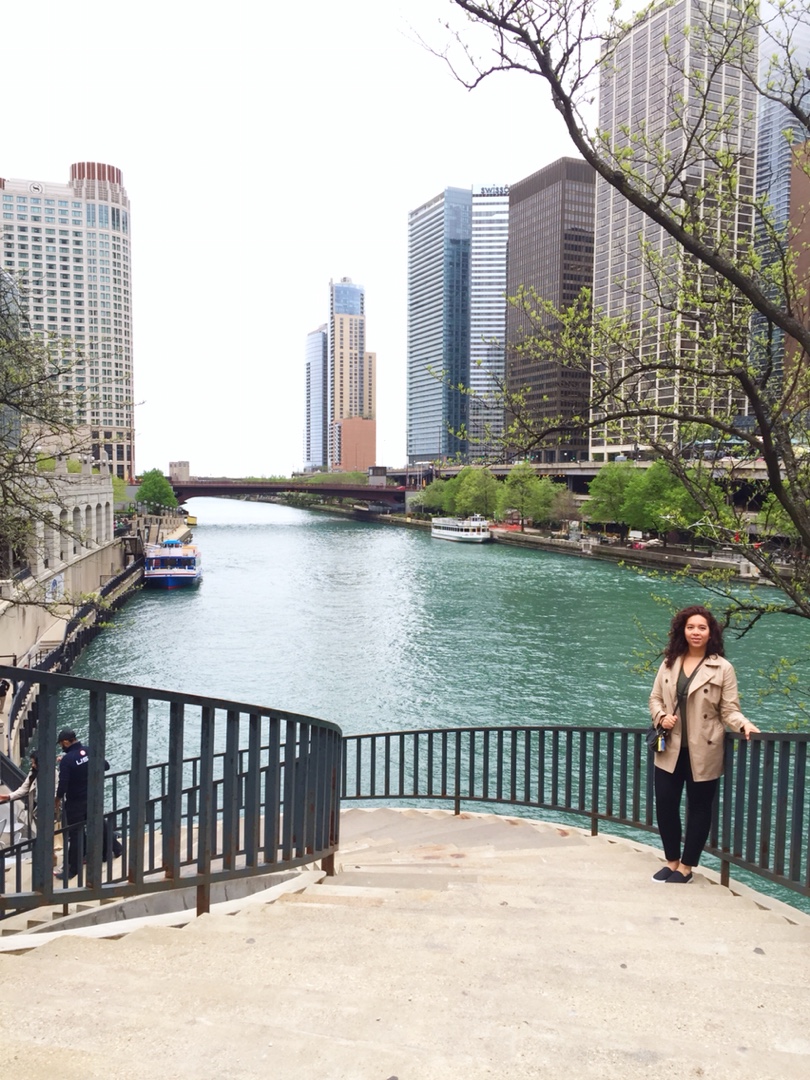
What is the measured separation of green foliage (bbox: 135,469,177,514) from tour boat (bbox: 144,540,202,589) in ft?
153

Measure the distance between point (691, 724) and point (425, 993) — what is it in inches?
101

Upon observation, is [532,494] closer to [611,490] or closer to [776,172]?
[611,490]

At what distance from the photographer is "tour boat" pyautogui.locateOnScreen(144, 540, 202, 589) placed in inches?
1922

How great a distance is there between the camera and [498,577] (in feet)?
165

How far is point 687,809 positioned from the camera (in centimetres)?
475

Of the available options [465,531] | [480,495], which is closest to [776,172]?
[465,531]

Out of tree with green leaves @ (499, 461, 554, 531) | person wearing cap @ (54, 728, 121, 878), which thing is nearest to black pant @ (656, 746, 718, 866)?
person wearing cap @ (54, 728, 121, 878)

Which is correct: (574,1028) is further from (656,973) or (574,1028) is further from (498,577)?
(498,577)

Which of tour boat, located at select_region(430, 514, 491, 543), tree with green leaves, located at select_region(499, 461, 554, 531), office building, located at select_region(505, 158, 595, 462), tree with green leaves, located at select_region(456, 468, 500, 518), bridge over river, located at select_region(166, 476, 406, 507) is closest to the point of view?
tour boat, located at select_region(430, 514, 491, 543)

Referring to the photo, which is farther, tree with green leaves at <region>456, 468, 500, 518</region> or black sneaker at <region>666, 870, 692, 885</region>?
tree with green leaves at <region>456, 468, 500, 518</region>

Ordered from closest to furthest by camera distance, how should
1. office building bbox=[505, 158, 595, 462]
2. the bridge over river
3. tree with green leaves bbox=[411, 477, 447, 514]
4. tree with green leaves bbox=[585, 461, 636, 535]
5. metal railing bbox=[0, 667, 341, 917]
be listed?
1. metal railing bbox=[0, 667, 341, 917]
2. tree with green leaves bbox=[585, 461, 636, 535]
3. office building bbox=[505, 158, 595, 462]
4. the bridge over river
5. tree with green leaves bbox=[411, 477, 447, 514]

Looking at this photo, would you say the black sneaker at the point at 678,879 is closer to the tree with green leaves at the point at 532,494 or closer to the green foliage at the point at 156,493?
the tree with green leaves at the point at 532,494

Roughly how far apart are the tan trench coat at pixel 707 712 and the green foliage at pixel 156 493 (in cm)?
9616

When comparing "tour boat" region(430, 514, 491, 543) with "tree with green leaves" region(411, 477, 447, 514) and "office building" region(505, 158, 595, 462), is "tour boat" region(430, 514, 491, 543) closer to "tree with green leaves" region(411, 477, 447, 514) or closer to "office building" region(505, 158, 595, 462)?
"office building" region(505, 158, 595, 462)
